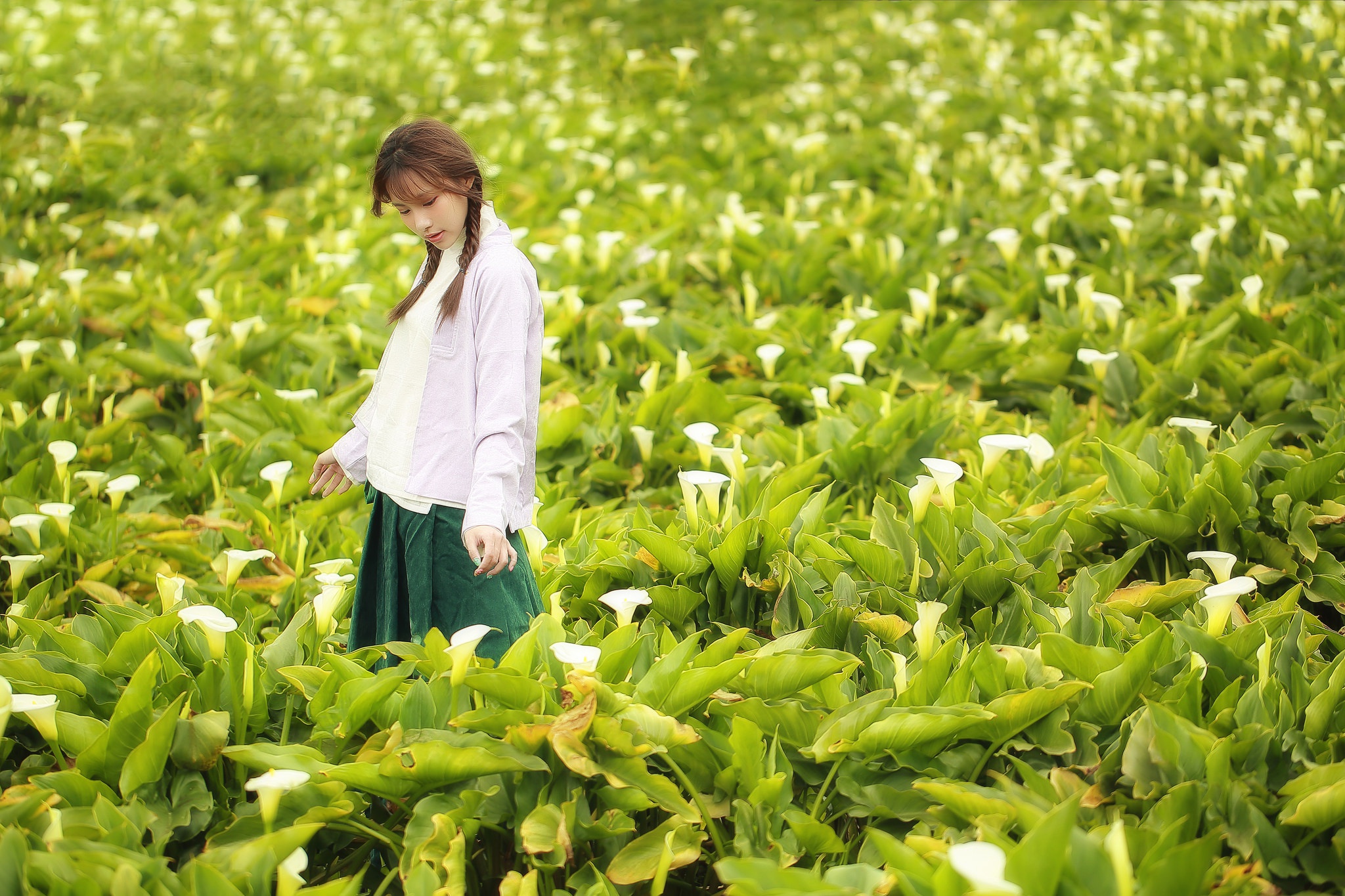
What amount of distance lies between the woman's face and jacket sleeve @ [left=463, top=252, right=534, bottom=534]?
5.5 inches

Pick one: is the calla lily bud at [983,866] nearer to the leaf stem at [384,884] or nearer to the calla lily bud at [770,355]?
the leaf stem at [384,884]

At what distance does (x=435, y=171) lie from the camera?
231cm

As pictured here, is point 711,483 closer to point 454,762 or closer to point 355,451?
point 355,451

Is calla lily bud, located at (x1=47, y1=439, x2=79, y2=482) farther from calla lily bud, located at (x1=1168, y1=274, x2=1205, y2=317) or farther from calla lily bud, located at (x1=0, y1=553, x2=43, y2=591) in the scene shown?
calla lily bud, located at (x1=1168, y1=274, x2=1205, y2=317)

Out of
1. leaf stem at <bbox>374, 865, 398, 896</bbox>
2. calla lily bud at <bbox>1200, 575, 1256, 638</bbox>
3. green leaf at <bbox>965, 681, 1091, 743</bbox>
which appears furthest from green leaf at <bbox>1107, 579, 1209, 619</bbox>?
leaf stem at <bbox>374, 865, 398, 896</bbox>

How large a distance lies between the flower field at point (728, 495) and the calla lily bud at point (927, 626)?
69mm

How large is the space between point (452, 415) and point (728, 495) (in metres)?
1.25

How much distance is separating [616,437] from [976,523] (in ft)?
4.99

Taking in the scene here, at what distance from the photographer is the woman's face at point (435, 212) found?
2354 mm

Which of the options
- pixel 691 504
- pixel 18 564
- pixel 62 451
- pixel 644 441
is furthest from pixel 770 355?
pixel 18 564

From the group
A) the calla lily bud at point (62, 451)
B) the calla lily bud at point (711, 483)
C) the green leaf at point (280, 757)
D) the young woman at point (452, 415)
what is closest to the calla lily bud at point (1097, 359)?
the calla lily bud at point (711, 483)

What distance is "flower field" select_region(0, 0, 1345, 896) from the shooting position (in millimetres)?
2137

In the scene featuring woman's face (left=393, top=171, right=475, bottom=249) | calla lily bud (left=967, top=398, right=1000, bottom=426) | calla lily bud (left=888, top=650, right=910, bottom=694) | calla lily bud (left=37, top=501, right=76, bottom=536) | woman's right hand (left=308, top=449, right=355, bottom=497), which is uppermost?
woman's face (left=393, top=171, right=475, bottom=249)

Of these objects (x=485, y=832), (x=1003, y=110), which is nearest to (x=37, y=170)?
(x=485, y=832)
